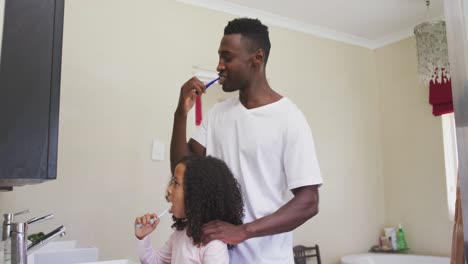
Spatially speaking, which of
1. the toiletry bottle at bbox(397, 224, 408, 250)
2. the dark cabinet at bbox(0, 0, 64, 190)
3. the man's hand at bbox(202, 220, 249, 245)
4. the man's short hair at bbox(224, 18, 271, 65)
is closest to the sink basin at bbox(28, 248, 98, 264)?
the man's hand at bbox(202, 220, 249, 245)

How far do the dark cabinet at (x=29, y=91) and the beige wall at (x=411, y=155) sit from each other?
311 cm

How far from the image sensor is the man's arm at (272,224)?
3.54 ft

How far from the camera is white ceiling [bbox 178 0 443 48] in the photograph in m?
2.95

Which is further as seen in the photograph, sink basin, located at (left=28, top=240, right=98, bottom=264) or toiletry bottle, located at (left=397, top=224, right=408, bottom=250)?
toiletry bottle, located at (left=397, top=224, right=408, bottom=250)

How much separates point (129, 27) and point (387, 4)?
1841 millimetres

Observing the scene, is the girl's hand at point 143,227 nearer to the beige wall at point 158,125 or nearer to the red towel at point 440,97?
the beige wall at point 158,125

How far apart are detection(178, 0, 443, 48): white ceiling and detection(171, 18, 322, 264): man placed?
1.63 m

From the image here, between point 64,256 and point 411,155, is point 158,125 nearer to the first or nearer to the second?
point 64,256

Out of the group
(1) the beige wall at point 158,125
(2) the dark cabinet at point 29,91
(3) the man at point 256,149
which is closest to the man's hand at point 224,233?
(3) the man at point 256,149

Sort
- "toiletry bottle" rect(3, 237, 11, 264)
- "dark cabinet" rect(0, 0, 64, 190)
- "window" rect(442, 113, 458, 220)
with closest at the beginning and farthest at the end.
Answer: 1. "dark cabinet" rect(0, 0, 64, 190)
2. "toiletry bottle" rect(3, 237, 11, 264)
3. "window" rect(442, 113, 458, 220)

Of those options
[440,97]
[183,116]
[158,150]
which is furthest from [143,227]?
[440,97]

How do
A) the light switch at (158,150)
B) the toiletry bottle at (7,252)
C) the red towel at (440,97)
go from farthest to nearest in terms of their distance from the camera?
the red towel at (440,97)
the light switch at (158,150)
the toiletry bottle at (7,252)

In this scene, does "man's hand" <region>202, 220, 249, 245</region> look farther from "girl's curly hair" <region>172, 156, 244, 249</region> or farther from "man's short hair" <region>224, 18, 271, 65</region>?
"man's short hair" <region>224, 18, 271, 65</region>

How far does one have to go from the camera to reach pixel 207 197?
3.71 feet
